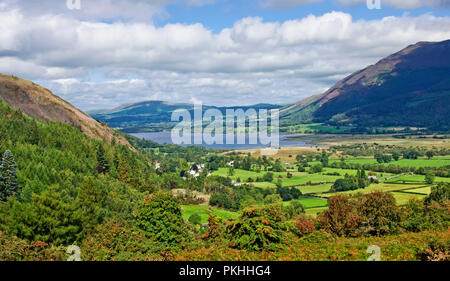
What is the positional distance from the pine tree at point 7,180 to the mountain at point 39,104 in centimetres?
4949

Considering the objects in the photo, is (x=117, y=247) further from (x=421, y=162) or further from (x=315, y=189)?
(x=421, y=162)

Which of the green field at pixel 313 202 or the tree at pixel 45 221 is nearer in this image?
the tree at pixel 45 221

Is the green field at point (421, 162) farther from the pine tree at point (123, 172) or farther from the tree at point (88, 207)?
the tree at point (88, 207)

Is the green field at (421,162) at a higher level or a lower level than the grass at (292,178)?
higher

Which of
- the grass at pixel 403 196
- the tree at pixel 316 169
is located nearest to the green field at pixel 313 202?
the grass at pixel 403 196

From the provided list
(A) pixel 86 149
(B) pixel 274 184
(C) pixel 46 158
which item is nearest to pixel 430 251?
(C) pixel 46 158

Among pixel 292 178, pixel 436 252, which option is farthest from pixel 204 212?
pixel 436 252

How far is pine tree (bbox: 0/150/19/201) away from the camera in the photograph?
41.2m

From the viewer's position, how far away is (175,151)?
7392 inches

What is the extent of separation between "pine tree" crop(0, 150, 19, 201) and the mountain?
4949cm

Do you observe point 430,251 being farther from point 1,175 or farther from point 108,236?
point 1,175

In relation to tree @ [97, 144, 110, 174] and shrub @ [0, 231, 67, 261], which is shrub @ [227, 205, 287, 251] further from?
tree @ [97, 144, 110, 174]

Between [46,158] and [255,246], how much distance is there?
4608 centimetres

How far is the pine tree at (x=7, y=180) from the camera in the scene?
135 ft
